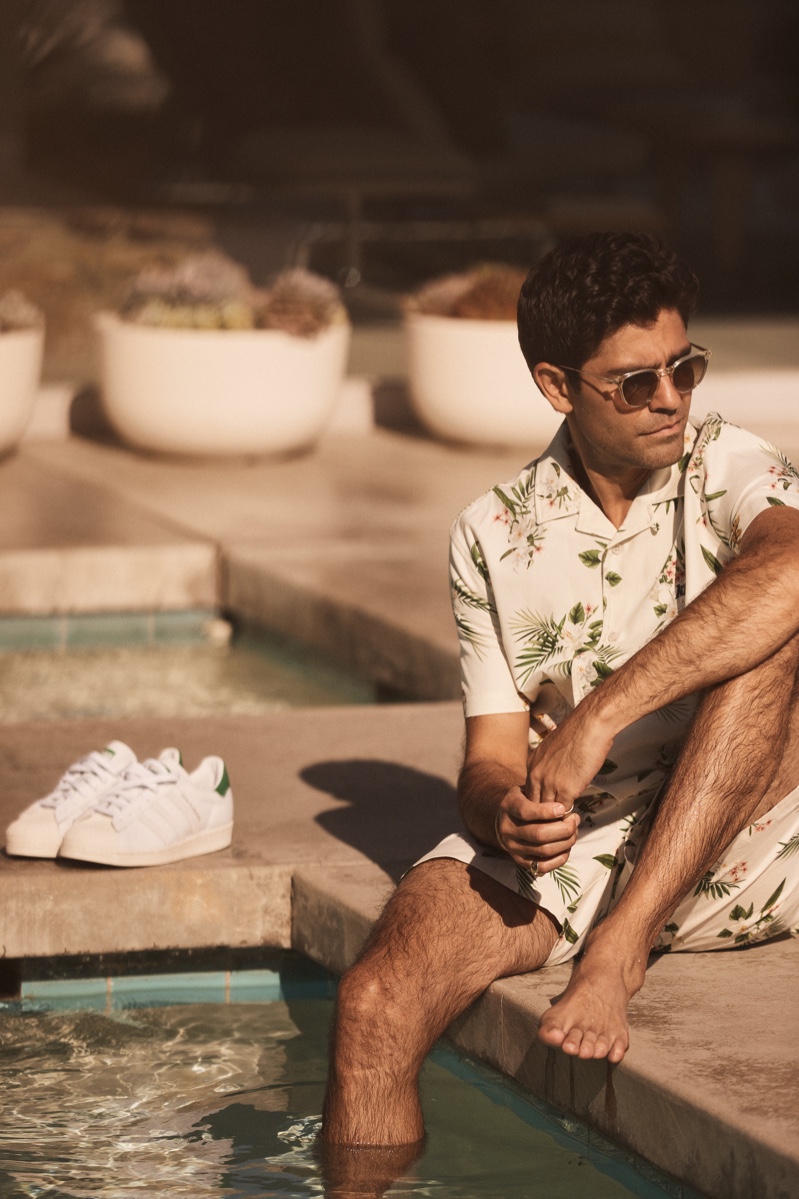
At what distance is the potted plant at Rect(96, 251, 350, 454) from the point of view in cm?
719

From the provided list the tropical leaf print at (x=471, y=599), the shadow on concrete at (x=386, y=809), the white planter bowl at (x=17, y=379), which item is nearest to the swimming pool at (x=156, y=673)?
the shadow on concrete at (x=386, y=809)

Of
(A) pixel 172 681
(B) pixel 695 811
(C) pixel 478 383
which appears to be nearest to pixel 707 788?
(B) pixel 695 811

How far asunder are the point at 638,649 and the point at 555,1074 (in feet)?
2.03

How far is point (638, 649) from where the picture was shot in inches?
116

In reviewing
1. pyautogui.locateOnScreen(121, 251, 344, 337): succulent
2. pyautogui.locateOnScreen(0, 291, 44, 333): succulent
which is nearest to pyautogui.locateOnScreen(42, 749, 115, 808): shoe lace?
pyautogui.locateOnScreen(0, 291, 44, 333): succulent

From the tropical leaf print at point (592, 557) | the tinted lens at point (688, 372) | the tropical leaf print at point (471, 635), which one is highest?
the tinted lens at point (688, 372)

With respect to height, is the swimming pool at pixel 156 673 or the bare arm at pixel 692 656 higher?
the bare arm at pixel 692 656

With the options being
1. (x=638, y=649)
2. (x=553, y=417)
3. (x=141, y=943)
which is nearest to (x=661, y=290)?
(x=638, y=649)

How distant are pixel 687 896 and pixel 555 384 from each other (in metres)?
0.77

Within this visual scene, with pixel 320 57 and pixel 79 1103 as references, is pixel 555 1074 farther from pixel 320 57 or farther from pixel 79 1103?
pixel 320 57

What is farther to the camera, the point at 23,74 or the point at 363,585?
the point at 23,74

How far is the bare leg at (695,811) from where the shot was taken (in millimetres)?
2721

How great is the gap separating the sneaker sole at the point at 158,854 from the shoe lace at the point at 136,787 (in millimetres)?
69

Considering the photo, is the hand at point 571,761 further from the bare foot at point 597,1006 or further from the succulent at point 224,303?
the succulent at point 224,303
